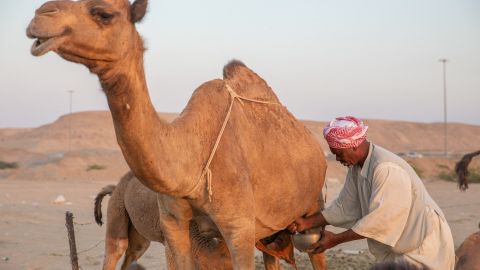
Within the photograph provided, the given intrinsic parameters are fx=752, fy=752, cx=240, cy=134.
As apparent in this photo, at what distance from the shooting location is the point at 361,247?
11.7 meters

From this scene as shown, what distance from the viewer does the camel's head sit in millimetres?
3605

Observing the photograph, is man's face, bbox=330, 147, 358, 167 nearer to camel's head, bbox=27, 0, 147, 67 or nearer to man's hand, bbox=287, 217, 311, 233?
man's hand, bbox=287, 217, 311, 233

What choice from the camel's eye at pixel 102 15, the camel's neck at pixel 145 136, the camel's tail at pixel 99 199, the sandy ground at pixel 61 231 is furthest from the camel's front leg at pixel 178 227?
the sandy ground at pixel 61 231

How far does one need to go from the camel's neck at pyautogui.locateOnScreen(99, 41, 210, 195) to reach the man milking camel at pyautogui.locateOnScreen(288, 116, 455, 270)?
1042mm

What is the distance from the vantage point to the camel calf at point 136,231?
6.13 meters

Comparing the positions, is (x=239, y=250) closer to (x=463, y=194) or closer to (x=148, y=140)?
(x=148, y=140)

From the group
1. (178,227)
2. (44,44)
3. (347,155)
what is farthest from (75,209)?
(44,44)

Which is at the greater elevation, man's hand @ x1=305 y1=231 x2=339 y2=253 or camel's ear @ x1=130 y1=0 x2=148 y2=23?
camel's ear @ x1=130 y1=0 x2=148 y2=23

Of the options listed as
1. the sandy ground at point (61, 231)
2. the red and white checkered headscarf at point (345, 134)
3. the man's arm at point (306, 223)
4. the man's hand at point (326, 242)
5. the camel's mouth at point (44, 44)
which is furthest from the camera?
the sandy ground at point (61, 231)

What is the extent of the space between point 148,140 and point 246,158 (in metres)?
1.30

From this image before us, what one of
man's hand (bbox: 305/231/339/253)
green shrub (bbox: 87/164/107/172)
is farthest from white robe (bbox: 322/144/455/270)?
green shrub (bbox: 87/164/107/172)

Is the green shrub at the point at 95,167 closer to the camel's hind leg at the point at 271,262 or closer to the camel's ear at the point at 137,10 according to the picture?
the camel's hind leg at the point at 271,262

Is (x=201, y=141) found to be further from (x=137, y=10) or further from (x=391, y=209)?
(x=391, y=209)

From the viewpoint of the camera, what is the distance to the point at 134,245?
7898mm
